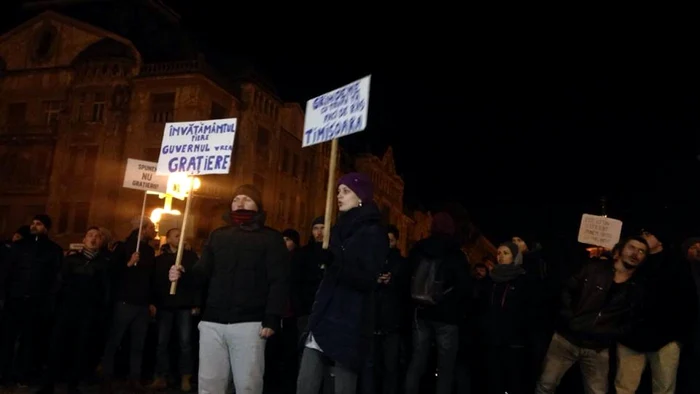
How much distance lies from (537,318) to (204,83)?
28.0m

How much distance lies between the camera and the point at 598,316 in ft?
21.4

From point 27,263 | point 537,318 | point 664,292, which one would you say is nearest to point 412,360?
point 537,318

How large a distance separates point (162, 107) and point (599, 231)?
27584 millimetres

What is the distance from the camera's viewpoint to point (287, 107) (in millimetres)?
39250

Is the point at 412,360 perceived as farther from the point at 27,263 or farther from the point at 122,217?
the point at 122,217

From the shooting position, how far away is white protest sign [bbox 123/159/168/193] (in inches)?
439

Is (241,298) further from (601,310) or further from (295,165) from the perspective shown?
(295,165)

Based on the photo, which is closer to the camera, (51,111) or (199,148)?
(199,148)

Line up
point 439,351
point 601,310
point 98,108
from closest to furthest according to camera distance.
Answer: point 601,310
point 439,351
point 98,108

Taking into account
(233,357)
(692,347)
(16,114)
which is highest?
(16,114)

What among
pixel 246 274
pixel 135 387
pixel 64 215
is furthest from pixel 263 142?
pixel 246 274

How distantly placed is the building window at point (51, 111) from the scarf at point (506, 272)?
3359 centimetres

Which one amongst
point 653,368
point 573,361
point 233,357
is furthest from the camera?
point 573,361

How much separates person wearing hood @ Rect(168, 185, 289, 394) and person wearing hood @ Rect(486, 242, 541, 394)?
3.14 metres
